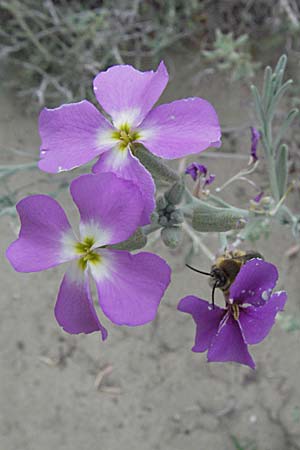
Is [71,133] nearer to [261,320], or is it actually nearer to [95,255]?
[95,255]

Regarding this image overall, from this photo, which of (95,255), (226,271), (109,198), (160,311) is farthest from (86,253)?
(160,311)

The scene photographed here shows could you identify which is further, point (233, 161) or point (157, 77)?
point (233, 161)

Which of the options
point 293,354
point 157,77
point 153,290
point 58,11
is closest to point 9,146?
point 58,11

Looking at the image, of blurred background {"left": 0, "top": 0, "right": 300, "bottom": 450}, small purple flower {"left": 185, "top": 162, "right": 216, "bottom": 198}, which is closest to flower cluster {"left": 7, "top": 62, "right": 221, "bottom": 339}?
small purple flower {"left": 185, "top": 162, "right": 216, "bottom": 198}

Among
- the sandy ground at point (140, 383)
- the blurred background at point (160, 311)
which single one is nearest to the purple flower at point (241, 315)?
the blurred background at point (160, 311)

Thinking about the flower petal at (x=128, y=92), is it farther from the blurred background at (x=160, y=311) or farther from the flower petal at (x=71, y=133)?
the blurred background at (x=160, y=311)

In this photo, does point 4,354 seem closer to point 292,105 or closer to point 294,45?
point 292,105
